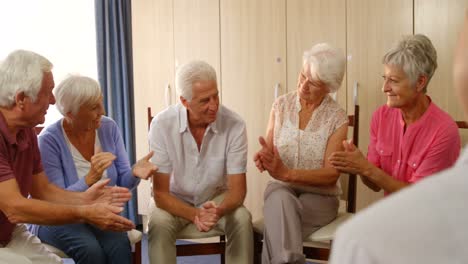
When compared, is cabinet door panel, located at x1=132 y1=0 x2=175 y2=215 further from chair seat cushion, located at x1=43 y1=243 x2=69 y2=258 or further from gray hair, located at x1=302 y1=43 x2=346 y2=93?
chair seat cushion, located at x1=43 y1=243 x2=69 y2=258

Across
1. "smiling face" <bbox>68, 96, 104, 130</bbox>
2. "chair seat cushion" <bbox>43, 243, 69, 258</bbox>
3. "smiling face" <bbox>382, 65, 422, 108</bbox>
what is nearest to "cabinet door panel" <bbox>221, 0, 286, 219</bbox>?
"smiling face" <bbox>382, 65, 422, 108</bbox>

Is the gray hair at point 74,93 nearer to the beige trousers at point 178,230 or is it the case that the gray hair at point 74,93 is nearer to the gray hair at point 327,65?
the beige trousers at point 178,230

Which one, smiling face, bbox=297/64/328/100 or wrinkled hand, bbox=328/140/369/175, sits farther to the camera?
smiling face, bbox=297/64/328/100

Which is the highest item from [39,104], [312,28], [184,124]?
[312,28]

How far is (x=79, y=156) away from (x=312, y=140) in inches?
39.0

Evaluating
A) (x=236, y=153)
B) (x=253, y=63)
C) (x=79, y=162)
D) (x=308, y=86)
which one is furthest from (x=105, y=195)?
(x=253, y=63)

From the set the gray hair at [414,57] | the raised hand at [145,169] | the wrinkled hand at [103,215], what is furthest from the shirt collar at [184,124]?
the gray hair at [414,57]

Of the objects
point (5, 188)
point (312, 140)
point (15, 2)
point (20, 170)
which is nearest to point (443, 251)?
point (5, 188)

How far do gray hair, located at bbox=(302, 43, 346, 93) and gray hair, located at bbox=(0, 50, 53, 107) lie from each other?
1.12 m

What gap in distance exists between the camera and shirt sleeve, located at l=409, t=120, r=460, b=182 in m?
2.04

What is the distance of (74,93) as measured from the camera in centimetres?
217

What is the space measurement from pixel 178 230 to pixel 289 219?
0.48 m

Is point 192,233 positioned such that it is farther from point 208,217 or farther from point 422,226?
point 422,226

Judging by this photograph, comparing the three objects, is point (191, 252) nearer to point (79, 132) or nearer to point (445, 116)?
point (79, 132)
